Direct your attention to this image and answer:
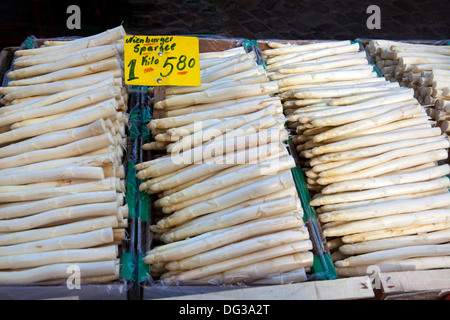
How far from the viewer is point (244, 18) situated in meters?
8.69

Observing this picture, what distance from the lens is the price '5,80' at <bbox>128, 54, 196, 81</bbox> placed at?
3.34 meters

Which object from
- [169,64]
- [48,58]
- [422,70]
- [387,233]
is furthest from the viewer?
[422,70]

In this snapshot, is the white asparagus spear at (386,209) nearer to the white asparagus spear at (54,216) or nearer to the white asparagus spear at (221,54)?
the white asparagus spear at (54,216)

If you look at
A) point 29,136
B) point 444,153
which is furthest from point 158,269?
point 444,153

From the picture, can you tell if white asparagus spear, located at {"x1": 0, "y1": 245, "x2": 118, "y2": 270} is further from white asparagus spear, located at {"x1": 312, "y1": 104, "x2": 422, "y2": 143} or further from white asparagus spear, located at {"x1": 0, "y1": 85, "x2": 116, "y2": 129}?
white asparagus spear, located at {"x1": 312, "y1": 104, "x2": 422, "y2": 143}

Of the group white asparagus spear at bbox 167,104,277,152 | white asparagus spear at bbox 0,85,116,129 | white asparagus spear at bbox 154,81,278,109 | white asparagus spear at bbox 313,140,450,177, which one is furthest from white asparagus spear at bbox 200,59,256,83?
white asparagus spear at bbox 313,140,450,177

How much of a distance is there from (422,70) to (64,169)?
137 inches

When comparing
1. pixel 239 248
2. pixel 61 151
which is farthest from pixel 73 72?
pixel 239 248

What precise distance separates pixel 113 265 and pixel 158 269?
0.38 metres

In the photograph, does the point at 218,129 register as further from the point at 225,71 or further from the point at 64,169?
the point at 64,169

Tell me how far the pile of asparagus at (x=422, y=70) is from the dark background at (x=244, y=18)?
3.71 metres

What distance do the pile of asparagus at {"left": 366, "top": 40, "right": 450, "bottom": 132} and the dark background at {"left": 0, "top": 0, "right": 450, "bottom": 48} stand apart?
3.71 m

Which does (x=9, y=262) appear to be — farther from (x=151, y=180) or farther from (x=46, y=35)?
(x=46, y=35)

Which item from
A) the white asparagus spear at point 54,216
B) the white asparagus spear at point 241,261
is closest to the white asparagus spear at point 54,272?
the white asparagus spear at point 54,216
